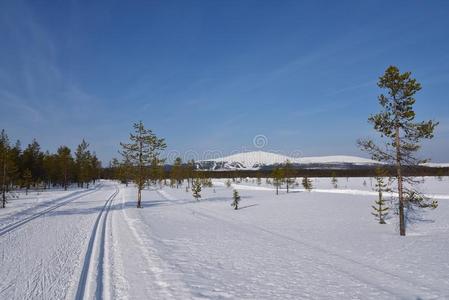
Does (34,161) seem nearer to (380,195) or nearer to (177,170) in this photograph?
(177,170)

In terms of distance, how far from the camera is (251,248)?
14180mm

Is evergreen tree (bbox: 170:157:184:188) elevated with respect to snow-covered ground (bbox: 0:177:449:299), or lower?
elevated

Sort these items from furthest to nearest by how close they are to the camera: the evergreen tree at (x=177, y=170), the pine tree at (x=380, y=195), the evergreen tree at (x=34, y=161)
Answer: the evergreen tree at (x=177, y=170) < the evergreen tree at (x=34, y=161) < the pine tree at (x=380, y=195)

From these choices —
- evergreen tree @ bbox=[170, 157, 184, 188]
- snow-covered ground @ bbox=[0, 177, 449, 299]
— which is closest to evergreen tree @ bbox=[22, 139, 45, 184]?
evergreen tree @ bbox=[170, 157, 184, 188]

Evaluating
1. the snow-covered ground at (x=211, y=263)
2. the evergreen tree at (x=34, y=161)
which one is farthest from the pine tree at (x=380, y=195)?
the evergreen tree at (x=34, y=161)

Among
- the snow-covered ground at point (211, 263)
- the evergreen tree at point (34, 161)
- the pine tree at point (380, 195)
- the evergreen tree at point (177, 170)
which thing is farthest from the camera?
the evergreen tree at point (177, 170)

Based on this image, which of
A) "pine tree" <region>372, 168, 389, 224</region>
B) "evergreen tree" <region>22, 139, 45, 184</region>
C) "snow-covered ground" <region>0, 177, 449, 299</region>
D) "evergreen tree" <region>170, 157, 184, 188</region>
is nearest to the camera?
"snow-covered ground" <region>0, 177, 449, 299</region>

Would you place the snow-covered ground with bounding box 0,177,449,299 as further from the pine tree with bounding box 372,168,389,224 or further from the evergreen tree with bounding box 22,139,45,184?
the evergreen tree with bounding box 22,139,45,184

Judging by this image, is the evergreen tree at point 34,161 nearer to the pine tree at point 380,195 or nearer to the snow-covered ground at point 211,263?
the snow-covered ground at point 211,263

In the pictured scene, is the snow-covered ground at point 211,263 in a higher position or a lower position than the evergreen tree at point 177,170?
lower

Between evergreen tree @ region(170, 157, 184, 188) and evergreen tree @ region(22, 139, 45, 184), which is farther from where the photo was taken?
evergreen tree @ region(170, 157, 184, 188)

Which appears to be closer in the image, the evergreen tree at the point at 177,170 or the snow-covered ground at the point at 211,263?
the snow-covered ground at the point at 211,263

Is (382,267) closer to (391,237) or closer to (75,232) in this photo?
(391,237)

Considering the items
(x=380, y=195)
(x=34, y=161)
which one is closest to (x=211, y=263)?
(x=380, y=195)
